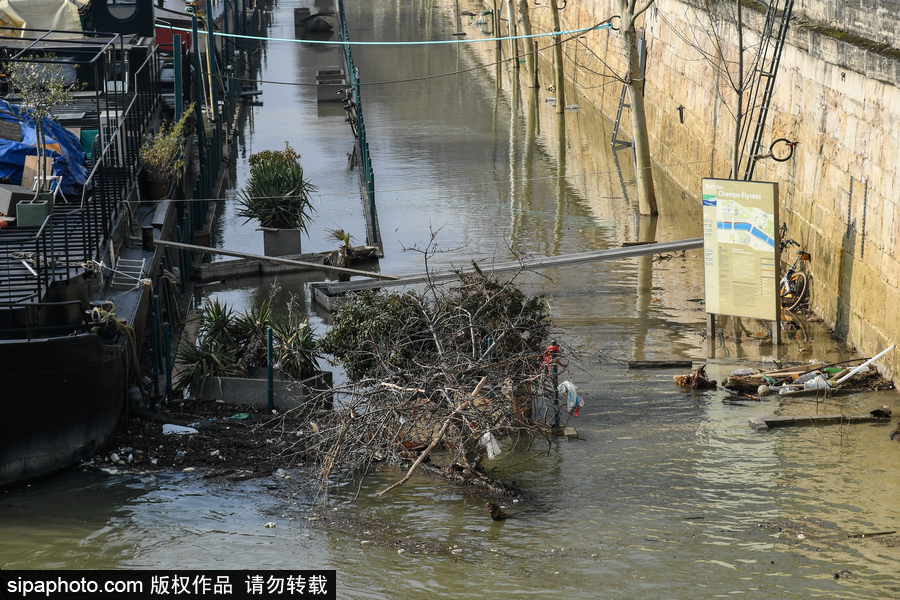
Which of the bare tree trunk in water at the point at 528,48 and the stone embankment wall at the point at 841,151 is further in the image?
the bare tree trunk in water at the point at 528,48

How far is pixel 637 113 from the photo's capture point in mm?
20953

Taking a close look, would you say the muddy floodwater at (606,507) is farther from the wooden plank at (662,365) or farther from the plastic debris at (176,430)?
the plastic debris at (176,430)

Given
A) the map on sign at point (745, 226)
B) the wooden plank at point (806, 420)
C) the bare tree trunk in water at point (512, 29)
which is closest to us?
the wooden plank at point (806, 420)

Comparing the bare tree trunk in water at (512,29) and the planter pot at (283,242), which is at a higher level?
the bare tree trunk in water at (512,29)

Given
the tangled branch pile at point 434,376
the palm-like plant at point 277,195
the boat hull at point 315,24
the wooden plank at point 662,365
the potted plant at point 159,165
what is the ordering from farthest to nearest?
the boat hull at point 315,24, the palm-like plant at point 277,195, the potted plant at point 159,165, the wooden plank at point 662,365, the tangled branch pile at point 434,376

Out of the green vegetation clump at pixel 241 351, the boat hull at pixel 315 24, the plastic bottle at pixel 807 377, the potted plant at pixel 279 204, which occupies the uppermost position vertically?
the boat hull at pixel 315 24

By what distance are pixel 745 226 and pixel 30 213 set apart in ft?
28.9

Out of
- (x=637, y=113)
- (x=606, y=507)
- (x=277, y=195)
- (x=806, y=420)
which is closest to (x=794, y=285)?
(x=806, y=420)

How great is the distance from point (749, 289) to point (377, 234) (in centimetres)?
A: 745

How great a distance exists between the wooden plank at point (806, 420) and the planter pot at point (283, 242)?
941 centimetres

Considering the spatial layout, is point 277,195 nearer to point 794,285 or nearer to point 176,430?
point 176,430

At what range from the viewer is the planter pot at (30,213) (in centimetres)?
1304

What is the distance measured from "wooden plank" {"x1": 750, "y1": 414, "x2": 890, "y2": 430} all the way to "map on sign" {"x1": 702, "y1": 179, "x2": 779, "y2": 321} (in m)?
2.48

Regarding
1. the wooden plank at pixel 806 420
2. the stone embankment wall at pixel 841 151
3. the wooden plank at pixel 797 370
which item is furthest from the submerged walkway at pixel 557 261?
the wooden plank at pixel 806 420
